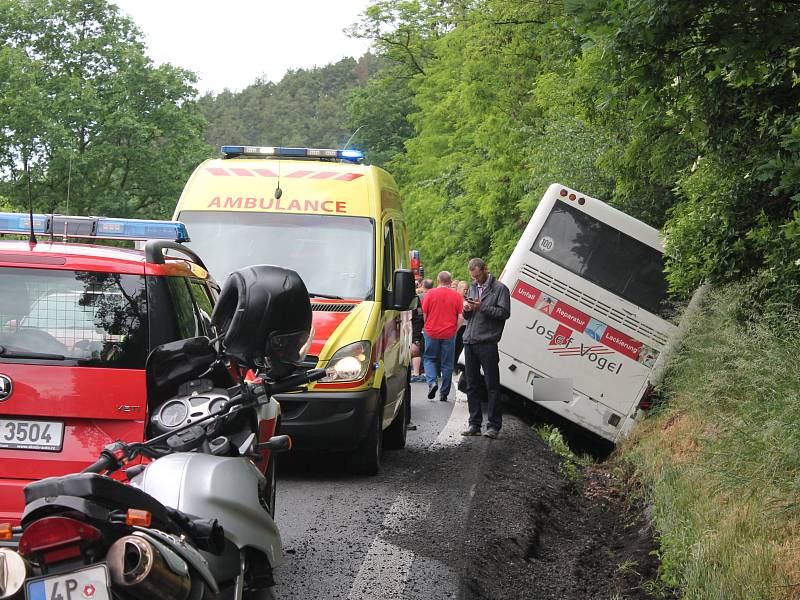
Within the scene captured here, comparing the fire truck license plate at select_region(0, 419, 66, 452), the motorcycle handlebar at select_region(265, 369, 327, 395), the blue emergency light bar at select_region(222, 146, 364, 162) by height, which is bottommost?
the fire truck license plate at select_region(0, 419, 66, 452)

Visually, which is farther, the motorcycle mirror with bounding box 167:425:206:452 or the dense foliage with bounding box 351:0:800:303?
the dense foliage with bounding box 351:0:800:303

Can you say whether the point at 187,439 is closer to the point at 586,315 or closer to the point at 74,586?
the point at 74,586

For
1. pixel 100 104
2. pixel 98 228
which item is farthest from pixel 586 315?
pixel 100 104

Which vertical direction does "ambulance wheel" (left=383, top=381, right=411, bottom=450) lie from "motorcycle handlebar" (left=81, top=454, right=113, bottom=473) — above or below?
below

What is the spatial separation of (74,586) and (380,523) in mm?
5009

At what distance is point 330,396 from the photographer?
363 inches

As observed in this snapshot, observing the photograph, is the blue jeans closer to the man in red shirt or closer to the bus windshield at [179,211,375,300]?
the man in red shirt

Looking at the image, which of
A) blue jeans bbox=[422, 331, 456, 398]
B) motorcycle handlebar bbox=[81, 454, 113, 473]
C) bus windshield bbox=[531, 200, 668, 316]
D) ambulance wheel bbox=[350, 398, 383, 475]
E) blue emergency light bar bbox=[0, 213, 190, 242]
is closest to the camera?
motorcycle handlebar bbox=[81, 454, 113, 473]

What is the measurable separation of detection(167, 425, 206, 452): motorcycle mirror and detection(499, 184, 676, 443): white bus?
1074 cm

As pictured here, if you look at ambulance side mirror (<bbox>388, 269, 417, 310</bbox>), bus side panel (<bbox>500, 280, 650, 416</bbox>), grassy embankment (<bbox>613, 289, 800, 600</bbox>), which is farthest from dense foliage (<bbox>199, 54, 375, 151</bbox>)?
ambulance side mirror (<bbox>388, 269, 417, 310</bbox>)

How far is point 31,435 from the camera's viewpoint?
5.04 m

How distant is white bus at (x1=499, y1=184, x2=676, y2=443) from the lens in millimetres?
14484

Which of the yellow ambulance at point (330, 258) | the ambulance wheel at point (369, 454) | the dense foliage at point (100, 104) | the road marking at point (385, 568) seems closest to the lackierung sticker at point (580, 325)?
the yellow ambulance at point (330, 258)

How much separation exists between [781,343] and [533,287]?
20.2 ft
